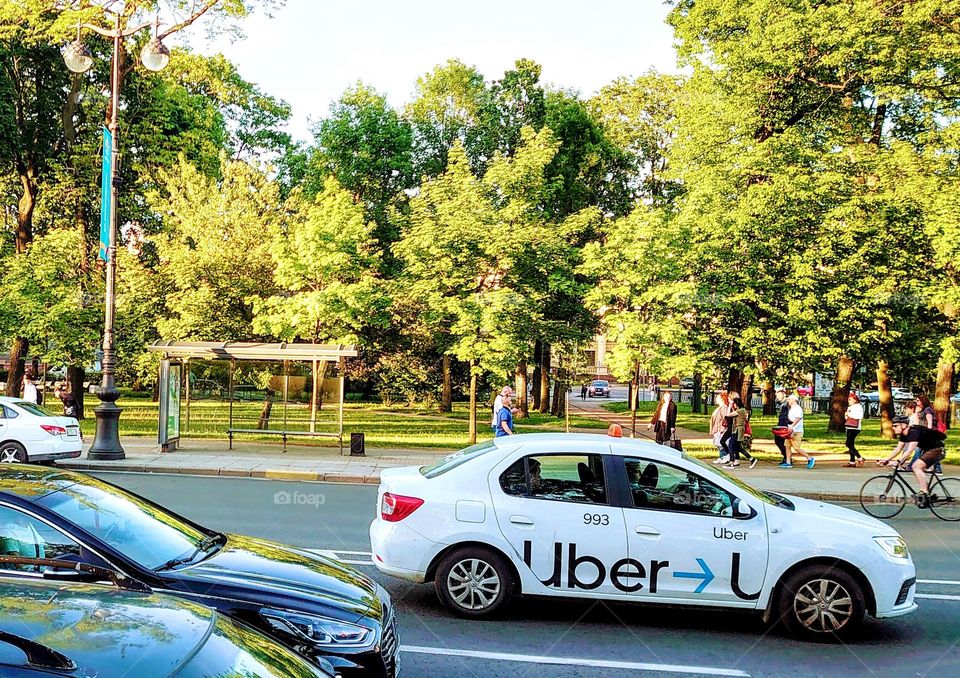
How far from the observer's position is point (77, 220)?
3167 centimetres

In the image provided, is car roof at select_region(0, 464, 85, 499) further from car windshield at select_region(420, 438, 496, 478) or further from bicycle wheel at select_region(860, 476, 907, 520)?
bicycle wheel at select_region(860, 476, 907, 520)

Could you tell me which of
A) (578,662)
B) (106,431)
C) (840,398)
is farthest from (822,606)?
(840,398)

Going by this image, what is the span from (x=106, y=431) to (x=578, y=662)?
1484 cm

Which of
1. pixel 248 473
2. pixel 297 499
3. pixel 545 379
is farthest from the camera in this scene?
pixel 545 379

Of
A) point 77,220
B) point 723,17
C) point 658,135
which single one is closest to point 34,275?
point 77,220

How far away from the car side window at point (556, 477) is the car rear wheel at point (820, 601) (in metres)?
1.78

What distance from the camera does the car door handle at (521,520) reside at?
23.2ft

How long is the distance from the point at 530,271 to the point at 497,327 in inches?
100

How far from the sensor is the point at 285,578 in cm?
497

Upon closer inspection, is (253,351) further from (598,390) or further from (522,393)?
(598,390)

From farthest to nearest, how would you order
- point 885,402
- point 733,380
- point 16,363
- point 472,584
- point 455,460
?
point 885,402
point 16,363
point 733,380
point 455,460
point 472,584

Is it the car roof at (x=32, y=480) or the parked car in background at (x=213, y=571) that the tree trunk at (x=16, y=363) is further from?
the parked car in background at (x=213, y=571)

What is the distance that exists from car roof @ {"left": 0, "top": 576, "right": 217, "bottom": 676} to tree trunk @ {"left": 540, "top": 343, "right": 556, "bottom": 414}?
35565 mm

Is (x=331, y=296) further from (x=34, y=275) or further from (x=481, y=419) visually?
(x=481, y=419)
